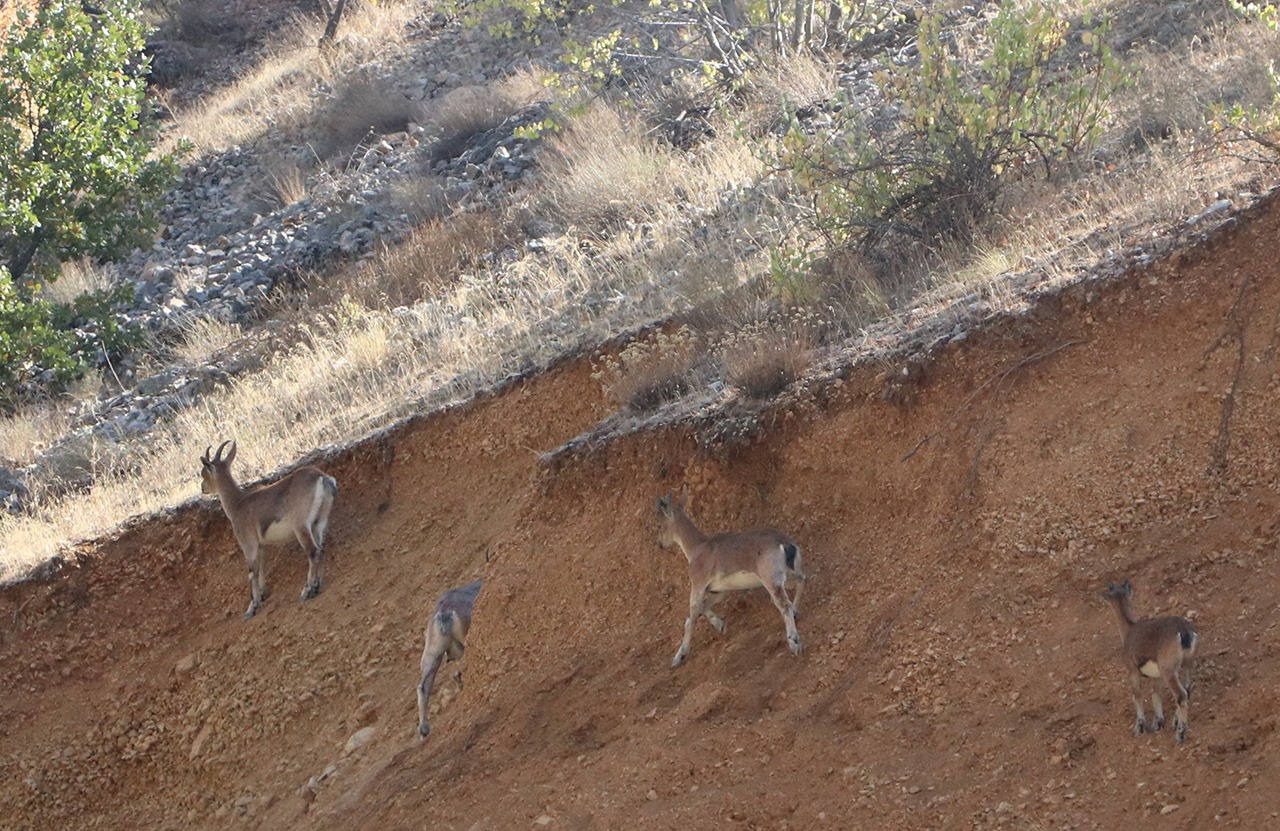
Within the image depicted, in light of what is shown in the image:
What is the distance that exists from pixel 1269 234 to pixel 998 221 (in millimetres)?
2851

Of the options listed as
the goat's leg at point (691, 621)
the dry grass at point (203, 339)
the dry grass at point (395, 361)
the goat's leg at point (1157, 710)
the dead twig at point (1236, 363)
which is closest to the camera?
the goat's leg at point (1157, 710)

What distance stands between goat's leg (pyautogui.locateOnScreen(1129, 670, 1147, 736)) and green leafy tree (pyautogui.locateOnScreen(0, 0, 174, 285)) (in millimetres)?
14370

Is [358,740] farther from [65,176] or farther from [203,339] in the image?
[65,176]

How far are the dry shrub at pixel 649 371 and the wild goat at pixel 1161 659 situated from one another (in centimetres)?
409

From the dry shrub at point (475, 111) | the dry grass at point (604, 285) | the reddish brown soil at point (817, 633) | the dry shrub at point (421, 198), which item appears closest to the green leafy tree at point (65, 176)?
the dry grass at point (604, 285)

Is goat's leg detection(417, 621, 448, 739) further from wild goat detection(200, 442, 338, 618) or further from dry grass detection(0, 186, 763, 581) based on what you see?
dry grass detection(0, 186, 763, 581)

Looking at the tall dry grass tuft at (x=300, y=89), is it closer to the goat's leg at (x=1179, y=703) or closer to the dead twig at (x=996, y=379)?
the dead twig at (x=996, y=379)

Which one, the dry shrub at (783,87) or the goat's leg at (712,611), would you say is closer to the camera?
the goat's leg at (712,611)

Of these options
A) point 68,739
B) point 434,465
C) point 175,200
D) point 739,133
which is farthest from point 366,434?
point 175,200

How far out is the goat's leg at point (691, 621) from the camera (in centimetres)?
719

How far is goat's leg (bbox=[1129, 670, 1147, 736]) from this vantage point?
555cm

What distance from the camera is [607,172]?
1617 cm

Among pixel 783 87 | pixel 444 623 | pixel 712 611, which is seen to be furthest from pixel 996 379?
pixel 783 87

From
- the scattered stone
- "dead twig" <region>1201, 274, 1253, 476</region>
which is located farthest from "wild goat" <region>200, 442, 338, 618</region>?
"dead twig" <region>1201, 274, 1253, 476</region>
